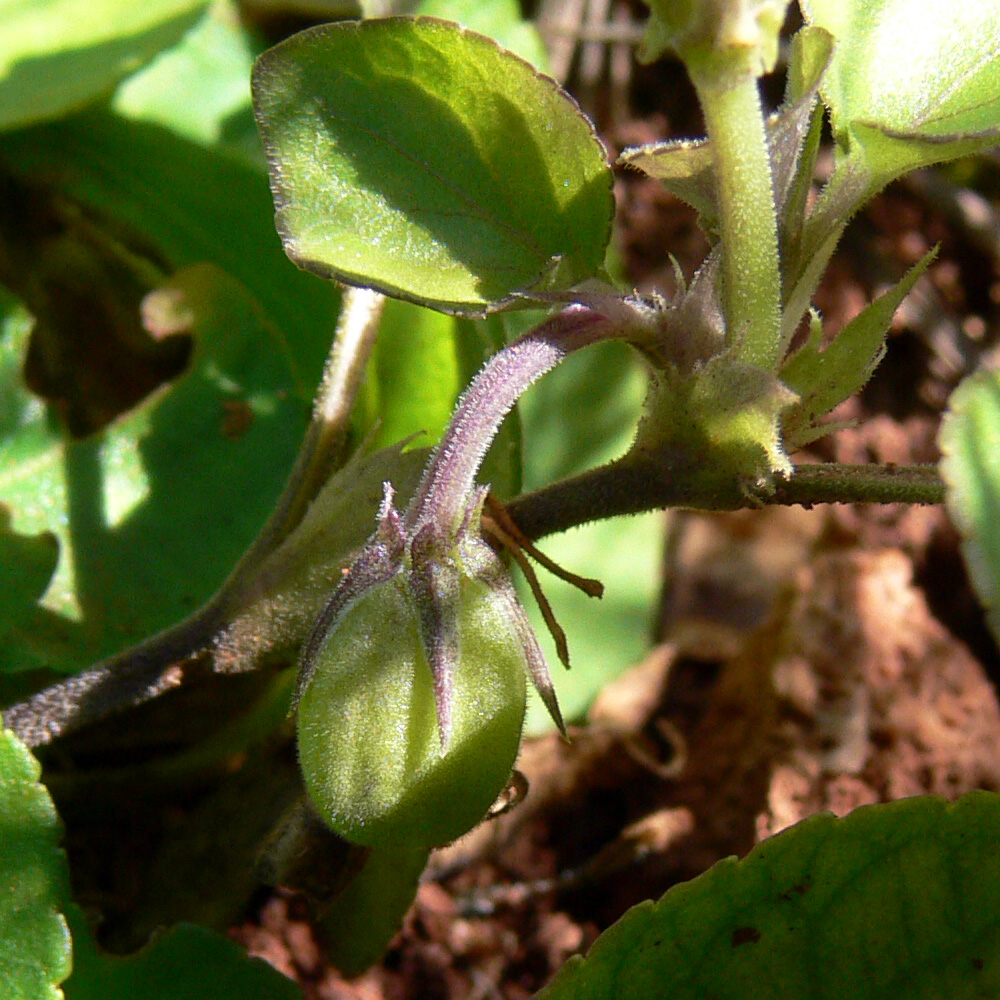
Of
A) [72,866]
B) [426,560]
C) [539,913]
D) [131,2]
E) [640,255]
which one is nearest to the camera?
[426,560]

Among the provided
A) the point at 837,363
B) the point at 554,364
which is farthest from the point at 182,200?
the point at 837,363

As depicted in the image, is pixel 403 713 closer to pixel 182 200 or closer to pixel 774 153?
pixel 774 153

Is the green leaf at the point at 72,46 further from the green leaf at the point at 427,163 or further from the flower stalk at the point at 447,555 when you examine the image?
the flower stalk at the point at 447,555

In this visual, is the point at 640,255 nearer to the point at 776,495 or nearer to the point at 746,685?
the point at 746,685

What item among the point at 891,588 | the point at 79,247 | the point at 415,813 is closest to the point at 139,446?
the point at 79,247

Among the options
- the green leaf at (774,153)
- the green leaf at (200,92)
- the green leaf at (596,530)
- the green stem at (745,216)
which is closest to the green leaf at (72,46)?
the green leaf at (200,92)

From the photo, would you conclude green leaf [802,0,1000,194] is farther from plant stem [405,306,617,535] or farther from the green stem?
plant stem [405,306,617,535]
